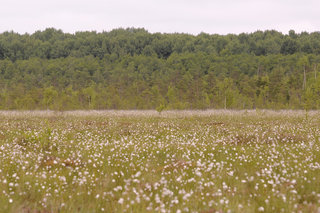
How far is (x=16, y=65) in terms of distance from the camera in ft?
462

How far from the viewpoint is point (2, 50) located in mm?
168500

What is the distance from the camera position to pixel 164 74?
121 meters

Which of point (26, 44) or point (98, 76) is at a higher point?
point (26, 44)

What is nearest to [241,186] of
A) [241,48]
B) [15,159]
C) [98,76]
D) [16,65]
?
[15,159]

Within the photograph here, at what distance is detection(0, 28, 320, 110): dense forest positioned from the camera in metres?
57.5

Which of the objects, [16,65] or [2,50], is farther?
[2,50]

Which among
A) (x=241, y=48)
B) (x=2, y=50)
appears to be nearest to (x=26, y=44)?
(x=2, y=50)

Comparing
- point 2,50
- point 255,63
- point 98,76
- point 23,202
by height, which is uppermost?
point 2,50

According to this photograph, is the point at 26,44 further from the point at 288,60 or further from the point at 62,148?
the point at 62,148

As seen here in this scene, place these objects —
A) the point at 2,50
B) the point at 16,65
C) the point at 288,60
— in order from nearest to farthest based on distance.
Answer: the point at 288,60
the point at 16,65
the point at 2,50

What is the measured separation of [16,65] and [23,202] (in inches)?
6260

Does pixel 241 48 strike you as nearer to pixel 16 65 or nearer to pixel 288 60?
pixel 288 60

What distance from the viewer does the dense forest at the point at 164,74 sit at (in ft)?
189

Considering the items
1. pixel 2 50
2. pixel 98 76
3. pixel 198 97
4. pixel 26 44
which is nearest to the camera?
pixel 198 97
